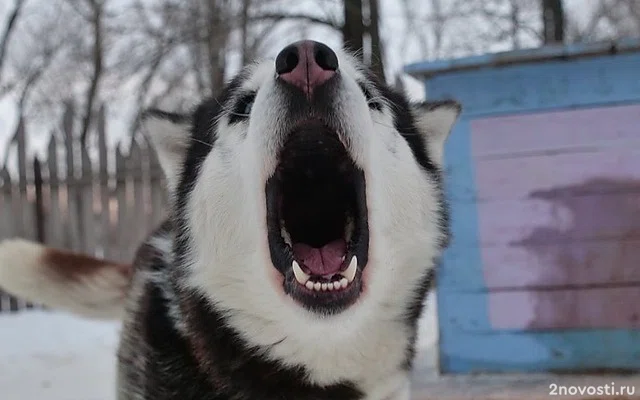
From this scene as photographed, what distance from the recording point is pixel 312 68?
151 centimetres

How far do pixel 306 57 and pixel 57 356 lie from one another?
147 inches

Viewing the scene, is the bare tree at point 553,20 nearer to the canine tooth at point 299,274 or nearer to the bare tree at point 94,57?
the bare tree at point 94,57

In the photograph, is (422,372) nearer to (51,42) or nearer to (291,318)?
(291,318)

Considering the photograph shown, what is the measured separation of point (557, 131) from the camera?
130 inches

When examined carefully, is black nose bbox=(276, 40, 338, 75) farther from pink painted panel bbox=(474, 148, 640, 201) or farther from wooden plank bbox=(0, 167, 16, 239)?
wooden plank bbox=(0, 167, 16, 239)

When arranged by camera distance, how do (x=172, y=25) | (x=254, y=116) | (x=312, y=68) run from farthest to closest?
(x=172, y=25) → (x=254, y=116) → (x=312, y=68)

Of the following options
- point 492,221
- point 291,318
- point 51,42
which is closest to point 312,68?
point 291,318

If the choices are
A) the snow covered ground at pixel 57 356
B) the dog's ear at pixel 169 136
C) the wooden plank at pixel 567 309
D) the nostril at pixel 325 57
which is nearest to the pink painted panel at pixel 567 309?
the wooden plank at pixel 567 309

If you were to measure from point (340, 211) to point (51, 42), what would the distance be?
16.0m

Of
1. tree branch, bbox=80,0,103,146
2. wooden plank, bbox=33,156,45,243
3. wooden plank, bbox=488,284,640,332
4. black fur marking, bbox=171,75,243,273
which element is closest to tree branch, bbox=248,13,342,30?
wooden plank, bbox=33,156,45,243

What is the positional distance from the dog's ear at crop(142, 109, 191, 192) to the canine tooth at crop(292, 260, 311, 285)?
69 cm

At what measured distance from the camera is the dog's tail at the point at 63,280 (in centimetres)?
284

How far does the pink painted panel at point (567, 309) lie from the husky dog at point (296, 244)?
1.46 metres

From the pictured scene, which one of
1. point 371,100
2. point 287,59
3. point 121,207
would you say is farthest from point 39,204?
point 287,59
